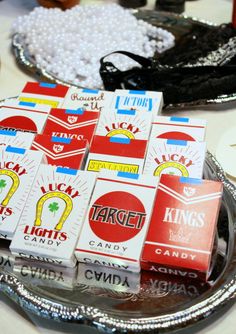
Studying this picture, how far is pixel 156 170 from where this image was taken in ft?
2.19

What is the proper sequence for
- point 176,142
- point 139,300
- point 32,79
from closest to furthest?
1. point 139,300
2. point 176,142
3. point 32,79

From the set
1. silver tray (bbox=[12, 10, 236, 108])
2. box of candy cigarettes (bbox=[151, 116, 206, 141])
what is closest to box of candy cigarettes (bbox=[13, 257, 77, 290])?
box of candy cigarettes (bbox=[151, 116, 206, 141])

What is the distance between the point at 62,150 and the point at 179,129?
0.16 m

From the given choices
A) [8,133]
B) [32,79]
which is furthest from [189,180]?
[32,79]

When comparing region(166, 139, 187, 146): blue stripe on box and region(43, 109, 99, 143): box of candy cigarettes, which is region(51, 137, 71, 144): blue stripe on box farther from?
region(166, 139, 187, 146): blue stripe on box

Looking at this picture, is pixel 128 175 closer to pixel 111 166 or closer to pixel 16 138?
pixel 111 166

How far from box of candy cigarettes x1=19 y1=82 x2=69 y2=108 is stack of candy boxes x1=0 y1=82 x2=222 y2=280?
1.4 inches

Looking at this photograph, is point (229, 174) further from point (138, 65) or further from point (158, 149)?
point (138, 65)

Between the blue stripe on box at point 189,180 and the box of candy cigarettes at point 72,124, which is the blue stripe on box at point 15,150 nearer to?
the box of candy cigarettes at point 72,124

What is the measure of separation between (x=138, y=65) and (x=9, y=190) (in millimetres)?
415

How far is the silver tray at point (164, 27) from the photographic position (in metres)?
0.88

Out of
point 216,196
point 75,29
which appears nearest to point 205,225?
point 216,196

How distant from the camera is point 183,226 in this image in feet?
1.95

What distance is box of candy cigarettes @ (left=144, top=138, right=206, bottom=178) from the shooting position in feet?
2.17
